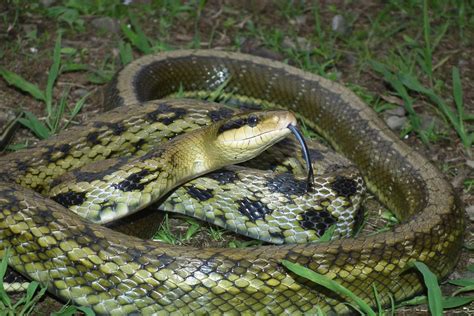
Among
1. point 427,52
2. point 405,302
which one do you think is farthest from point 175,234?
point 427,52

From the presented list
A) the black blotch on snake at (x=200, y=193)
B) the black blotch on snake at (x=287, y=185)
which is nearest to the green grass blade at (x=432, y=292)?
the black blotch on snake at (x=287, y=185)

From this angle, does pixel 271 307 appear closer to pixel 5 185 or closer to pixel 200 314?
pixel 200 314

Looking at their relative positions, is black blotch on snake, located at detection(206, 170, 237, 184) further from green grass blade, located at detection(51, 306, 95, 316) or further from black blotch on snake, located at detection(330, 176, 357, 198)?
green grass blade, located at detection(51, 306, 95, 316)

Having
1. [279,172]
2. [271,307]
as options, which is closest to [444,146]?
[279,172]

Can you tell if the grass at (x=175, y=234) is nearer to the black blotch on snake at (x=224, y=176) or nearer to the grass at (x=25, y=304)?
the black blotch on snake at (x=224, y=176)

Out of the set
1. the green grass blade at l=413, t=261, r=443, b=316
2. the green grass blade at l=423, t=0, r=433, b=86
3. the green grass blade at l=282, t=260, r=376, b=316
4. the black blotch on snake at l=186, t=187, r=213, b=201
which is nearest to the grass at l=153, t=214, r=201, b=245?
the black blotch on snake at l=186, t=187, r=213, b=201
